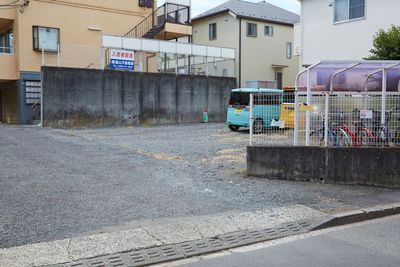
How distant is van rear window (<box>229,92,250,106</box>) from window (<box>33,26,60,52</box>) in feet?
32.4

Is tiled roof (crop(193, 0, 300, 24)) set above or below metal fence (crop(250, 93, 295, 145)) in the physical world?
above

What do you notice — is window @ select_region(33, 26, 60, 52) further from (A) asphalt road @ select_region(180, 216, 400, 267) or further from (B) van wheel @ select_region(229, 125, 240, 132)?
(A) asphalt road @ select_region(180, 216, 400, 267)

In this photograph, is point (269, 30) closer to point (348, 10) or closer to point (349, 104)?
point (348, 10)

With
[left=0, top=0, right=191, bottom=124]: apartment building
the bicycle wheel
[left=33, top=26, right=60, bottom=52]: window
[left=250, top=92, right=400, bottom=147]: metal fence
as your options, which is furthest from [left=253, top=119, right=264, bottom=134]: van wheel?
[left=33, top=26, right=60, bottom=52]: window

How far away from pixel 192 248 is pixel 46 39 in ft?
65.8

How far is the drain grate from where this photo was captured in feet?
16.0

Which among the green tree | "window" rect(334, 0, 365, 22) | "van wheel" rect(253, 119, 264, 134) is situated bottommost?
"van wheel" rect(253, 119, 264, 134)

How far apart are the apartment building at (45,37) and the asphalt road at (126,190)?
31.4 feet

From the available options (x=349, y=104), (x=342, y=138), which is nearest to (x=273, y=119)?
(x=342, y=138)

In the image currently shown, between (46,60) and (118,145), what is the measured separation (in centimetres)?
1062

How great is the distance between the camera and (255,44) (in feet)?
102

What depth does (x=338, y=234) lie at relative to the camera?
6.10m

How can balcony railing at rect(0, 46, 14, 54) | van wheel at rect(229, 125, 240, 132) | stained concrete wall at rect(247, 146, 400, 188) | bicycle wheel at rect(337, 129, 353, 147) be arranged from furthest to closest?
balcony railing at rect(0, 46, 14, 54)
van wheel at rect(229, 125, 240, 132)
bicycle wheel at rect(337, 129, 353, 147)
stained concrete wall at rect(247, 146, 400, 188)

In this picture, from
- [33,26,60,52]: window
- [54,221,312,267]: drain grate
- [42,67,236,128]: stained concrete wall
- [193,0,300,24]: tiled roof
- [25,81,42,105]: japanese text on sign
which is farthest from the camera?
[193,0,300,24]: tiled roof
